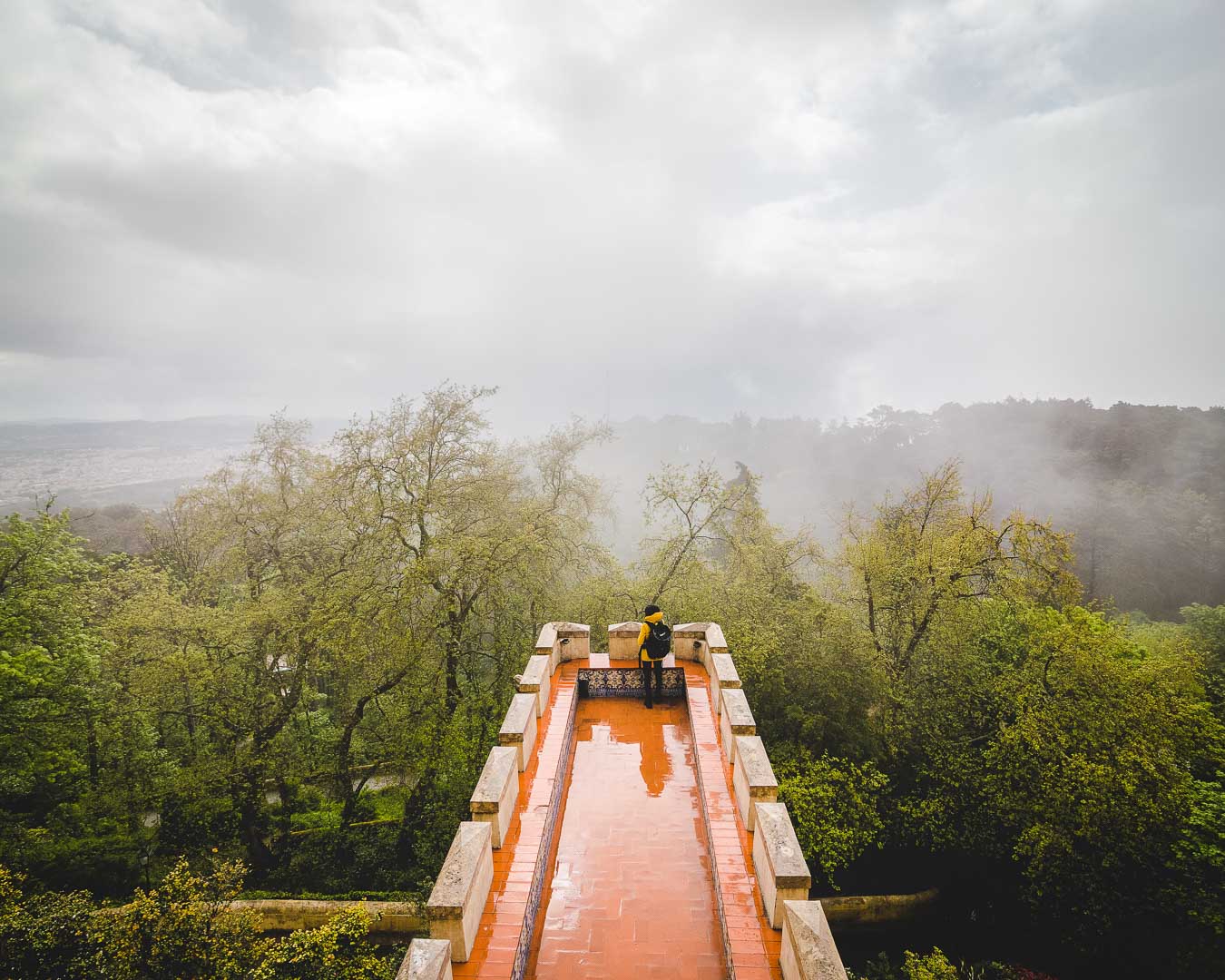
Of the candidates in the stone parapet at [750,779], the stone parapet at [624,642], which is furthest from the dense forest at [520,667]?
the stone parapet at [750,779]

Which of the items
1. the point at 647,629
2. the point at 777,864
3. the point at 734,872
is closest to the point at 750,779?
the point at 734,872

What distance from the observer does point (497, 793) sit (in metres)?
7.31

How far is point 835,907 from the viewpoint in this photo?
1606 centimetres

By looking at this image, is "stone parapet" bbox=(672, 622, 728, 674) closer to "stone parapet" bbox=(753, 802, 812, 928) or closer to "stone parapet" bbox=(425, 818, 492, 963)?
"stone parapet" bbox=(753, 802, 812, 928)

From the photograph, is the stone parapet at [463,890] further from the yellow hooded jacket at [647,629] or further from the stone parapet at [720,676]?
the stone parapet at [720,676]

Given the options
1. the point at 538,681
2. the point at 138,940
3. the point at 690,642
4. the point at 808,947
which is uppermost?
the point at 538,681

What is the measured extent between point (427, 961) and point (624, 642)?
832cm

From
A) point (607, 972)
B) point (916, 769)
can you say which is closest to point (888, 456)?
point (916, 769)

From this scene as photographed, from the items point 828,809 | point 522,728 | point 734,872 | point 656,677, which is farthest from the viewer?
point 828,809

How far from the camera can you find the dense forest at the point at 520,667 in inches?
542

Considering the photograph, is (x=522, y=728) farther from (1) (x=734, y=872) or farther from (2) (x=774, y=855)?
(2) (x=774, y=855)

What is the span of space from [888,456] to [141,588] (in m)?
89.9

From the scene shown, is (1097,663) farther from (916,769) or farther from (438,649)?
(438,649)

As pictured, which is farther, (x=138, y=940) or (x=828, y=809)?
(x=828, y=809)
